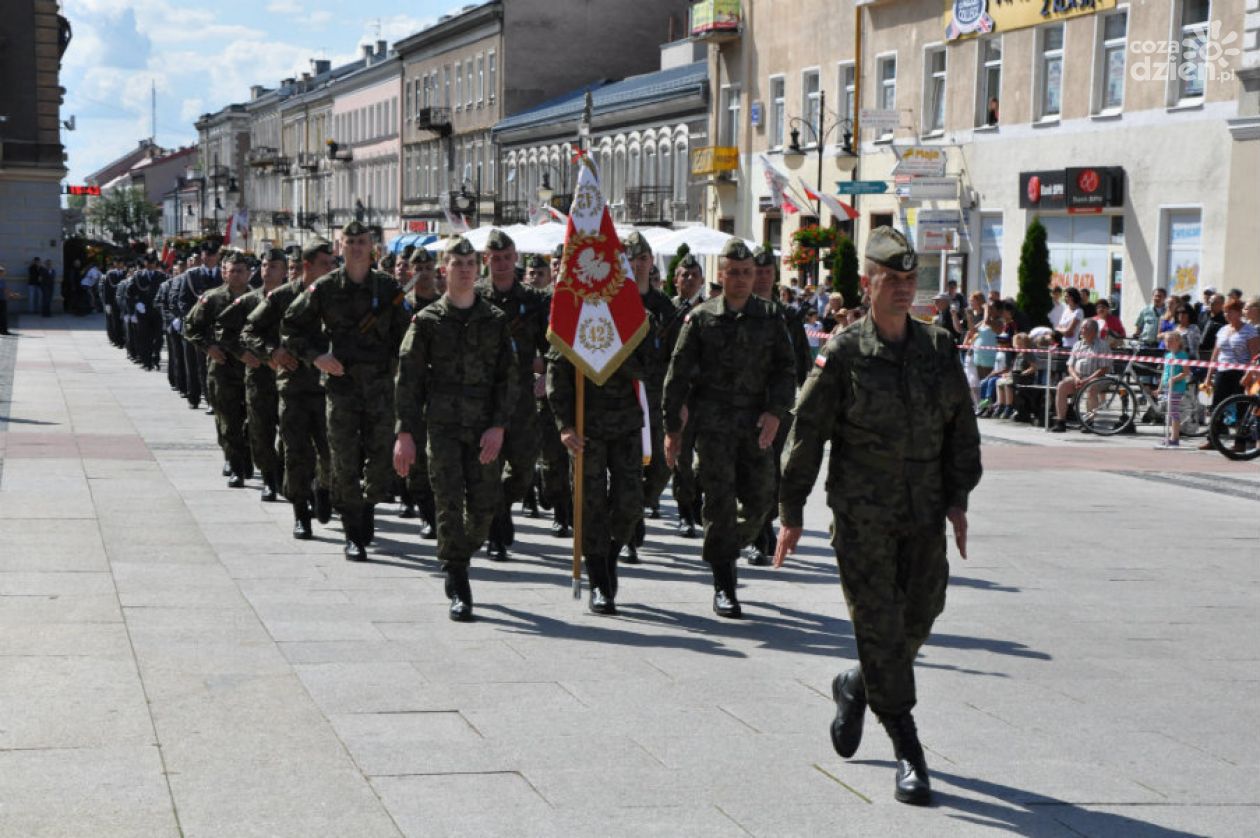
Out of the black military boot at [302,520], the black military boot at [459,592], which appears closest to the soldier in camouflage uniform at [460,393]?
the black military boot at [459,592]

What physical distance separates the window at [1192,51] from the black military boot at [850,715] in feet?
80.1

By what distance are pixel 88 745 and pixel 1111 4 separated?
2774 centimetres

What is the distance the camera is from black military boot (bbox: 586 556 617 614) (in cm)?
951

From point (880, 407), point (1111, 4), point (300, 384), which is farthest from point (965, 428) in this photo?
point (1111, 4)

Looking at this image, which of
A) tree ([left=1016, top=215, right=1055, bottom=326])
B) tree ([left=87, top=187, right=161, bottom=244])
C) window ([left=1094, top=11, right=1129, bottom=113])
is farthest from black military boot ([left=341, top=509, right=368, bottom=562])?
tree ([left=87, top=187, right=161, bottom=244])

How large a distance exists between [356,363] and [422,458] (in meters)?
1.38

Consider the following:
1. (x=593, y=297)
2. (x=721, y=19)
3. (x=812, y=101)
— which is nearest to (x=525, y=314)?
(x=593, y=297)

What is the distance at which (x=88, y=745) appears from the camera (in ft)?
21.0

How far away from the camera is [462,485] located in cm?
952

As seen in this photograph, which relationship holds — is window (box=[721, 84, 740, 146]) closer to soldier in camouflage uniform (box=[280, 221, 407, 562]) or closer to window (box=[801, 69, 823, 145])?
window (box=[801, 69, 823, 145])

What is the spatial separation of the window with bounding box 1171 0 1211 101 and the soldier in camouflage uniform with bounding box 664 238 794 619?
70.2ft

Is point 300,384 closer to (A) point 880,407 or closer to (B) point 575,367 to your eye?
(B) point 575,367

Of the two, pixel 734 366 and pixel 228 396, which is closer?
pixel 734 366

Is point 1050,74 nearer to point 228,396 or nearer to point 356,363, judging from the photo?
point 228,396
